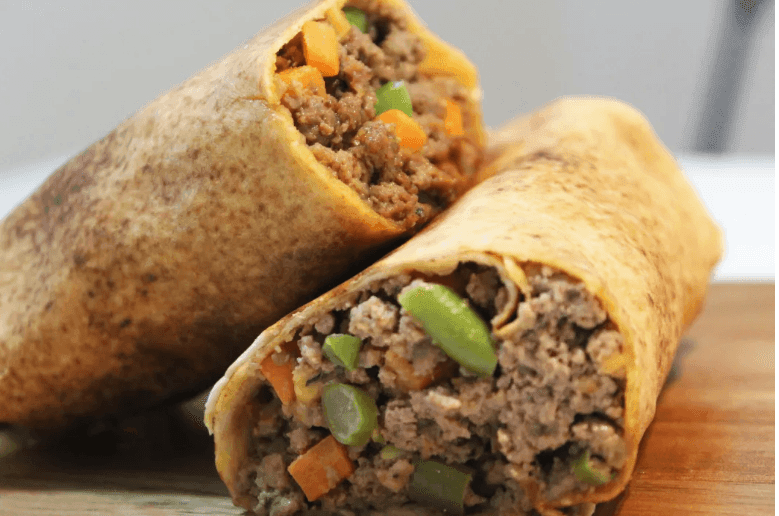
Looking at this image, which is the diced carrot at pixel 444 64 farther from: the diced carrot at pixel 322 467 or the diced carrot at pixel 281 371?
the diced carrot at pixel 322 467

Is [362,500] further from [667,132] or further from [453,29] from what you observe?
[667,132]

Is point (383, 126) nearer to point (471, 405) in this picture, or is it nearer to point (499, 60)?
point (471, 405)

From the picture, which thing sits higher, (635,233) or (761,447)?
(635,233)

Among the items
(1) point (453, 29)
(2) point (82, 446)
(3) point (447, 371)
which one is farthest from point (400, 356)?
(1) point (453, 29)

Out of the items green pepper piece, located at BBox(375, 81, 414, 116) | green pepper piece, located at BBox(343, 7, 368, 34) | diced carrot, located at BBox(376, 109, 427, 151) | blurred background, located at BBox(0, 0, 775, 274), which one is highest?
green pepper piece, located at BBox(343, 7, 368, 34)

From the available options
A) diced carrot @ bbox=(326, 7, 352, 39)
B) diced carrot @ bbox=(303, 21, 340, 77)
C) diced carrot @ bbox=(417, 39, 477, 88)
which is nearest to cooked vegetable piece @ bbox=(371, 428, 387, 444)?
diced carrot @ bbox=(303, 21, 340, 77)

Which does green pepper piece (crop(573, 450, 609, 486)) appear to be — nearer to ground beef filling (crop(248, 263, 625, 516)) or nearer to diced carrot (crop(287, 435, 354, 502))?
ground beef filling (crop(248, 263, 625, 516))

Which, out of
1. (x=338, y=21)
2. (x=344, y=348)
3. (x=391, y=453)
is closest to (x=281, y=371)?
(x=344, y=348)
